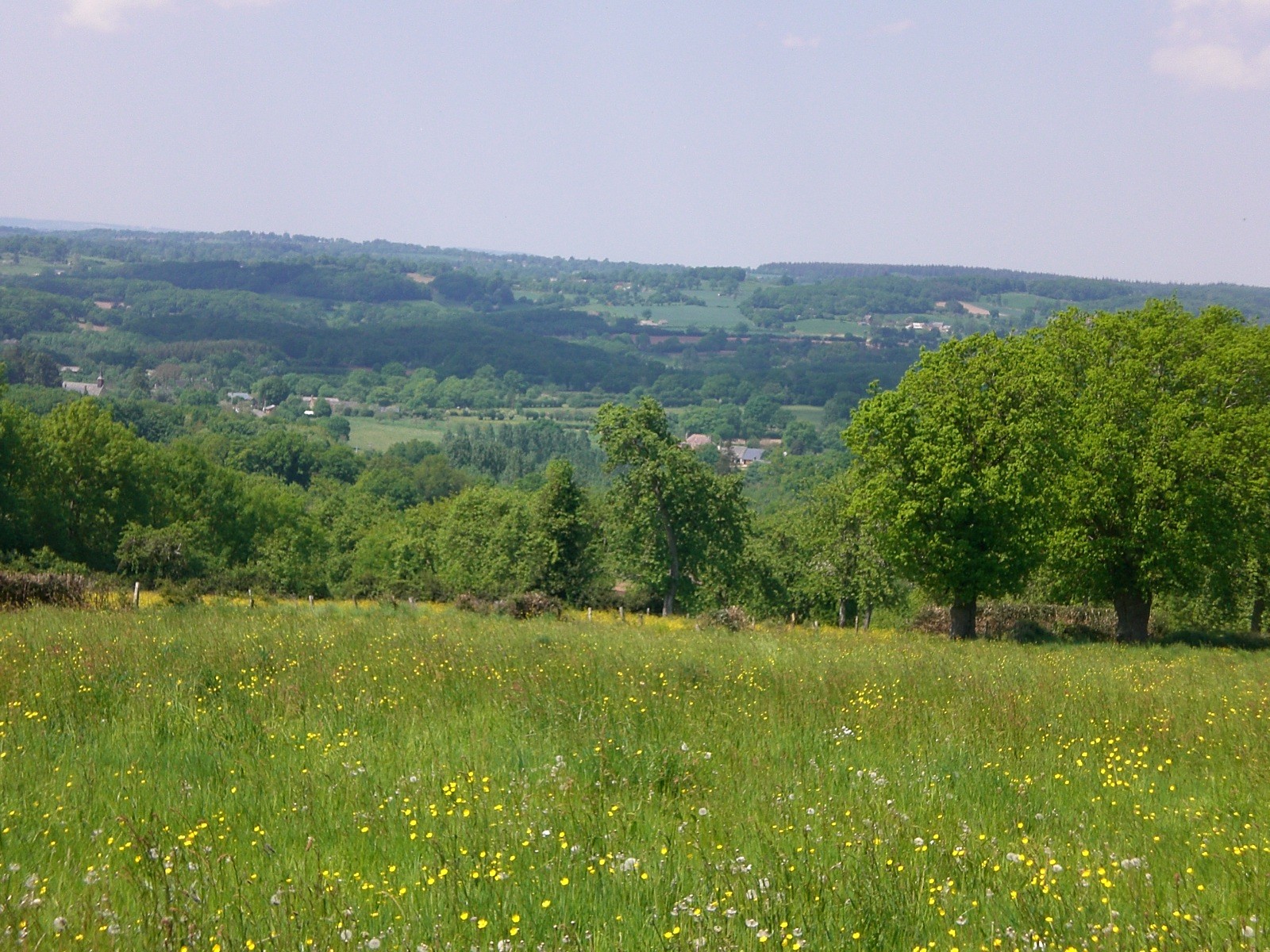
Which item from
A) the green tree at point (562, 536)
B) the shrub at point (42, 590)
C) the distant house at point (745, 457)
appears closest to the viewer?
the shrub at point (42, 590)

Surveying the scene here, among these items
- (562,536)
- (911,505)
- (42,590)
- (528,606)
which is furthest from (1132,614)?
(42,590)

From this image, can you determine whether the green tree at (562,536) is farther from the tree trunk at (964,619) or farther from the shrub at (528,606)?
the tree trunk at (964,619)

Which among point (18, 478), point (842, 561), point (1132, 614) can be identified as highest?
point (1132, 614)

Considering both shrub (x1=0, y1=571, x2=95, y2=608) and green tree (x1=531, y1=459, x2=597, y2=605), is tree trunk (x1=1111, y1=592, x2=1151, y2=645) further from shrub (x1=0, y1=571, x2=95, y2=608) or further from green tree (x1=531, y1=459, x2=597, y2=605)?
shrub (x1=0, y1=571, x2=95, y2=608)

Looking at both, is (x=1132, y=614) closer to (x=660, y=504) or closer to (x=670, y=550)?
(x=670, y=550)

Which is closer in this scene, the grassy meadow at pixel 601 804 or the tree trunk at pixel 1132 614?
the grassy meadow at pixel 601 804

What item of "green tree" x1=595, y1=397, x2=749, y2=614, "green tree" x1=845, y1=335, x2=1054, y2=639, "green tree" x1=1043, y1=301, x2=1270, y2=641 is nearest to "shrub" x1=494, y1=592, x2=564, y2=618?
"green tree" x1=845, y1=335, x2=1054, y2=639

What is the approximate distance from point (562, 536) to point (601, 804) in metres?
32.1

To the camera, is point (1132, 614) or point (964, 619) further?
point (964, 619)

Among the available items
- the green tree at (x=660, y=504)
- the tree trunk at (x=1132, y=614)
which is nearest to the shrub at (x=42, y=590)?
the green tree at (x=660, y=504)

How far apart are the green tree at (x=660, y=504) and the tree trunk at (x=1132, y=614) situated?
17950mm

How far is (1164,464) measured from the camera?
1083 inches

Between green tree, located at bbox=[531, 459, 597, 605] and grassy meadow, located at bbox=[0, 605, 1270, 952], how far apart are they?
2562 centimetres

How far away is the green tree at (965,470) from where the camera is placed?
27.2 metres
